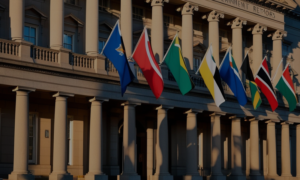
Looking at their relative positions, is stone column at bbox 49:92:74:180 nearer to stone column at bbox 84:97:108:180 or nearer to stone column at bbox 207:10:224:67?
stone column at bbox 84:97:108:180

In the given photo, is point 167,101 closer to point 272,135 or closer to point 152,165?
point 152,165

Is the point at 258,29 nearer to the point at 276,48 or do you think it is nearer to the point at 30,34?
the point at 276,48

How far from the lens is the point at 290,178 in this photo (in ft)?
152

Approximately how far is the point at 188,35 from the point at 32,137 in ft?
42.5

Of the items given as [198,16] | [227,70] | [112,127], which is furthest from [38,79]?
[198,16]

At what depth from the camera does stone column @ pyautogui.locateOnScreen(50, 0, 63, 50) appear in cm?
3105

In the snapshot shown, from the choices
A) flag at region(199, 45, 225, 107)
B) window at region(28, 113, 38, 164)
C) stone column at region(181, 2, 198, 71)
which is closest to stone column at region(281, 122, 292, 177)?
stone column at region(181, 2, 198, 71)

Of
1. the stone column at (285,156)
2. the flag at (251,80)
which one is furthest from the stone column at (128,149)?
the stone column at (285,156)

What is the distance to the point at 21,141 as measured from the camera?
27.6 metres

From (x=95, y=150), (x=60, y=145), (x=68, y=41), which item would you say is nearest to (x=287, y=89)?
(x=68, y=41)

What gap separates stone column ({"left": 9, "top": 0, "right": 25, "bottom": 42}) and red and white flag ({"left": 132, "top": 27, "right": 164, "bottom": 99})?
20.7 feet

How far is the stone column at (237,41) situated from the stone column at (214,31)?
7.12 feet

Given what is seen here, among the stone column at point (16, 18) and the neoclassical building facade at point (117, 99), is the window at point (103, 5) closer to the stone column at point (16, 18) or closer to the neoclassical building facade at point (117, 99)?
the neoclassical building facade at point (117, 99)

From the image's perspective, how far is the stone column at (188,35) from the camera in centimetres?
3847
